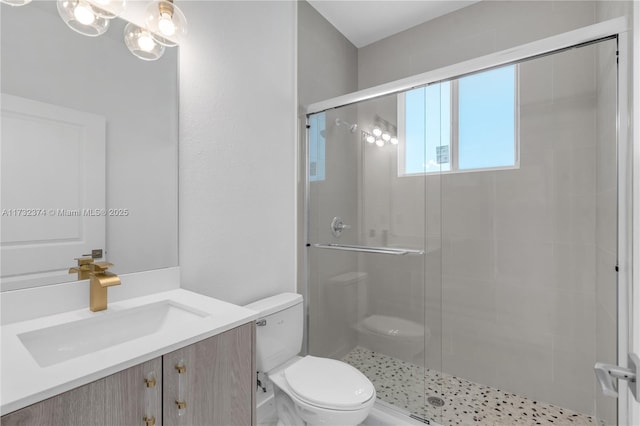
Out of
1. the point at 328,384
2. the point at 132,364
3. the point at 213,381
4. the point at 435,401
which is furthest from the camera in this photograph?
the point at 435,401

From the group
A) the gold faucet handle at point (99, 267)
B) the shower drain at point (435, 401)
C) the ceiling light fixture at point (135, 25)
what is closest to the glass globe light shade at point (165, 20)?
the ceiling light fixture at point (135, 25)

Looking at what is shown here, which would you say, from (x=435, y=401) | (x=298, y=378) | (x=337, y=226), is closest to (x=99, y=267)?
(x=298, y=378)

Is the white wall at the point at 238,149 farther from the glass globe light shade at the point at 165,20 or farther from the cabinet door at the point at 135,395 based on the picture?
the cabinet door at the point at 135,395

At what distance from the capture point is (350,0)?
2123 mm

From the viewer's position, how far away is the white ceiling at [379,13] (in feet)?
7.03

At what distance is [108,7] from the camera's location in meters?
1.07

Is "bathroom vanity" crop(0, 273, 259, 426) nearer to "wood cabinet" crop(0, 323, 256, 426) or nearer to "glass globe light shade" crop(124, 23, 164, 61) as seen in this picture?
"wood cabinet" crop(0, 323, 256, 426)

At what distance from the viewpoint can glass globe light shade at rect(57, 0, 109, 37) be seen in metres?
1.01

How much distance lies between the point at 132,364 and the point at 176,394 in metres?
0.17

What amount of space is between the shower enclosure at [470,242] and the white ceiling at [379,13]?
0.60 meters

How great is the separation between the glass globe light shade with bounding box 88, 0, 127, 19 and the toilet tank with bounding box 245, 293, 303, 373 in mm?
1307

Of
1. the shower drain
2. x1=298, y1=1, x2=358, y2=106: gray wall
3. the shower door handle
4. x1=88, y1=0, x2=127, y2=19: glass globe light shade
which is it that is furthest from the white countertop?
x1=298, y1=1, x2=358, y2=106: gray wall

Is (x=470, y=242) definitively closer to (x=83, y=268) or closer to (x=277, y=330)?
(x=277, y=330)

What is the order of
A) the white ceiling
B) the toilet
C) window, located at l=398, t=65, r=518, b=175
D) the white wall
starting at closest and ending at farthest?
the toilet → the white wall → window, located at l=398, t=65, r=518, b=175 → the white ceiling
